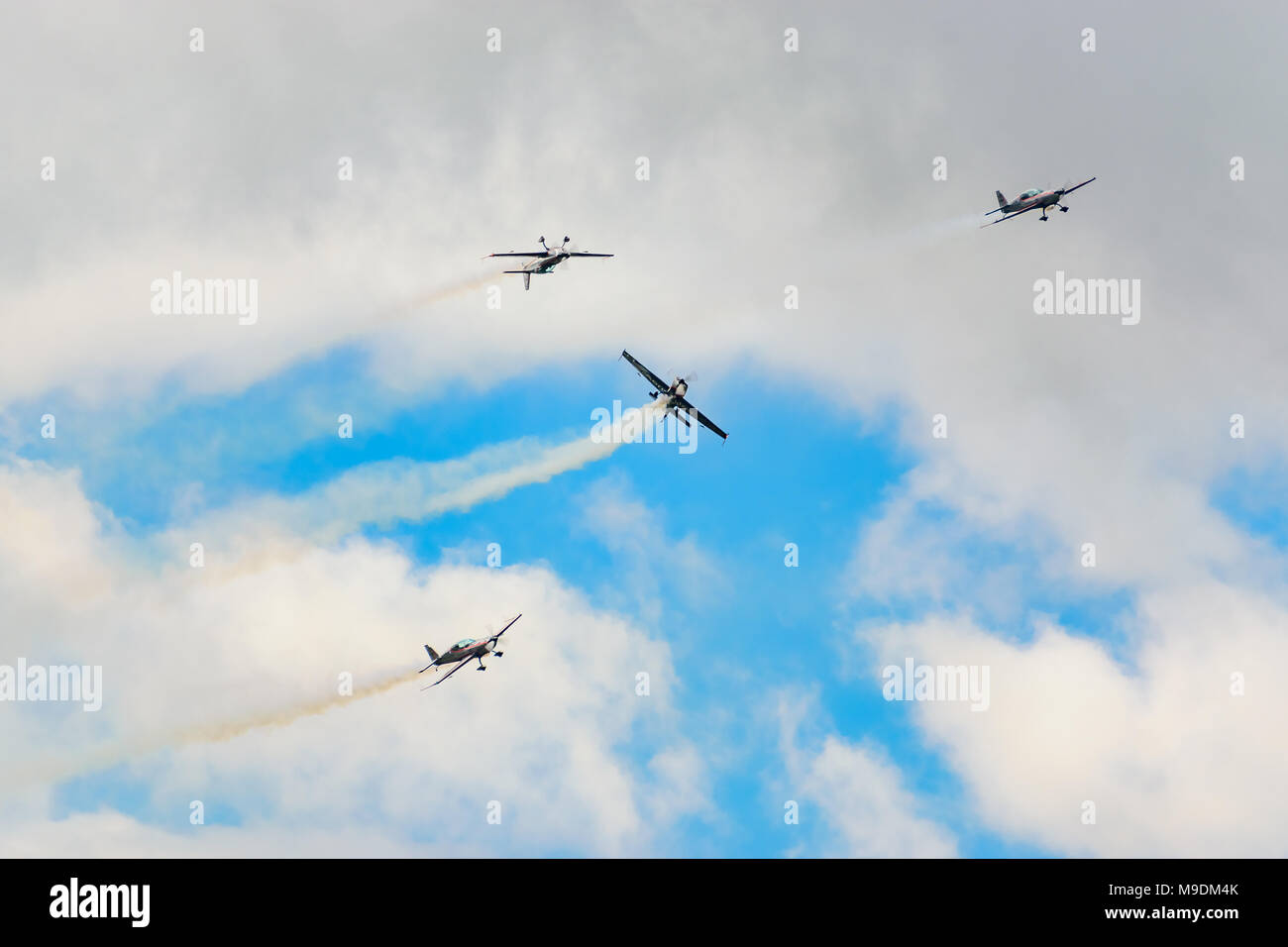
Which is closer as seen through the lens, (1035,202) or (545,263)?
(545,263)

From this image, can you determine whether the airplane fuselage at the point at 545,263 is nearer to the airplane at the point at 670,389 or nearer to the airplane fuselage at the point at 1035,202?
the airplane at the point at 670,389

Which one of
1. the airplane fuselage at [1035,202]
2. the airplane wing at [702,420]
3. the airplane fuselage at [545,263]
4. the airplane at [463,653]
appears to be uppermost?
the airplane fuselage at [1035,202]

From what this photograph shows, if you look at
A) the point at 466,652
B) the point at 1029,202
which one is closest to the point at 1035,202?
the point at 1029,202

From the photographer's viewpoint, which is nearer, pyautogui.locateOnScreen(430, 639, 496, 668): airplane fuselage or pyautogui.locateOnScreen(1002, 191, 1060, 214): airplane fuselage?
pyautogui.locateOnScreen(430, 639, 496, 668): airplane fuselage

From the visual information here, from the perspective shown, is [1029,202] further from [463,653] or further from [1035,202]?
[463,653]

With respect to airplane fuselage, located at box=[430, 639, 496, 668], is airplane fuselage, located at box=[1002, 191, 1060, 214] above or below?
above

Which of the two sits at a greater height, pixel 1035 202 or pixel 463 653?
pixel 1035 202

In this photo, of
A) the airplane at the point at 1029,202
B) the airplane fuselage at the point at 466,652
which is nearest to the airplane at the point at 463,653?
the airplane fuselage at the point at 466,652

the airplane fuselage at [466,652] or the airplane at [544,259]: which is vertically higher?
the airplane at [544,259]

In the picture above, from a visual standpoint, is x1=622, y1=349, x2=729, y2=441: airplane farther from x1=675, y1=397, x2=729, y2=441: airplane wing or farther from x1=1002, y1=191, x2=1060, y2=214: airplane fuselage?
x1=1002, y1=191, x2=1060, y2=214: airplane fuselage

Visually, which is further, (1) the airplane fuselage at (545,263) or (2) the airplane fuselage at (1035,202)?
(2) the airplane fuselage at (1035,202)

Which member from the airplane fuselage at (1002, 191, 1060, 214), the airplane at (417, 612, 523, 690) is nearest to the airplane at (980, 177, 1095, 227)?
the airplane fuselage at (1002, 191, 1060, 214)
